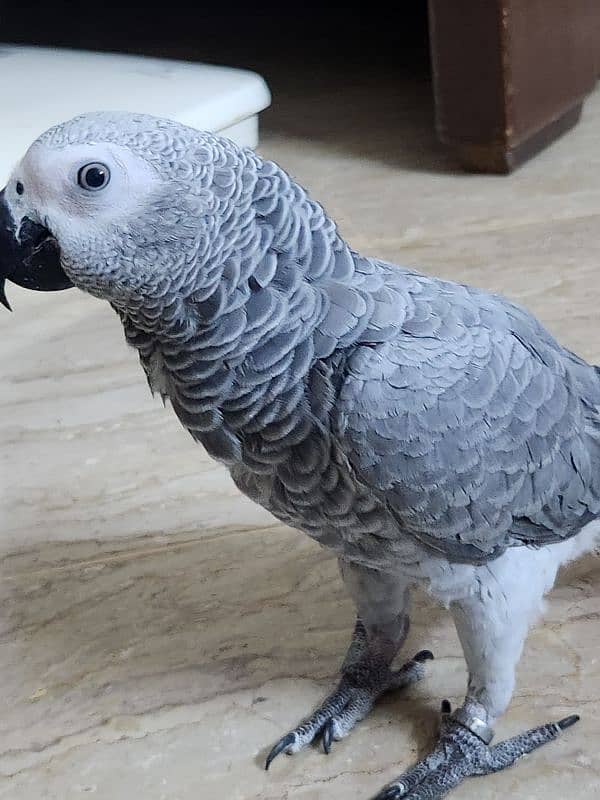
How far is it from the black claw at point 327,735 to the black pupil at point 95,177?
0.57m

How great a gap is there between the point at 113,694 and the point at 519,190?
1318 millimetres

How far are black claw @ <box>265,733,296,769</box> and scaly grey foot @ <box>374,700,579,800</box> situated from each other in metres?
0.10

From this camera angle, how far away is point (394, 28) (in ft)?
9.51

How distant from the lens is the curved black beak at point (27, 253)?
746 millimetres

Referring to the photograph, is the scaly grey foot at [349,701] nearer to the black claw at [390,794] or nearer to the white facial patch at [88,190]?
the black claw at [390,794]

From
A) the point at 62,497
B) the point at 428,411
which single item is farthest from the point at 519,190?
the point at 428,411

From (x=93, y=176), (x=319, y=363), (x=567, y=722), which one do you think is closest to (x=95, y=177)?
(x=93, y=176)

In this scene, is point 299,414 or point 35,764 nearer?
point 299,414

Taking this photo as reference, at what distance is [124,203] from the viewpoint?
0.71 meters

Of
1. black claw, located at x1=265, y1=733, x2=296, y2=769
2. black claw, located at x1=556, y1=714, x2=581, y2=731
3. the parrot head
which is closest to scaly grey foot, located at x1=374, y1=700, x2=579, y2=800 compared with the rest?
black claw, located at x1=556, y1=714, x2=581, y2=731

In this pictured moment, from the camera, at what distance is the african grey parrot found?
0.72 meters

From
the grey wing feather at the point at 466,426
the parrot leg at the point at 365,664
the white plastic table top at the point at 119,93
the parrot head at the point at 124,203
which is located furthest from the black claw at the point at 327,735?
the white plastic table top at the point at 119,93

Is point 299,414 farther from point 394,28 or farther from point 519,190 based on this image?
point 394,28

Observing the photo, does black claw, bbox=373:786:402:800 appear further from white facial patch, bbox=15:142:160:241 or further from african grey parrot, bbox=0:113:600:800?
white facial patch, bbox=15:142:160:241
